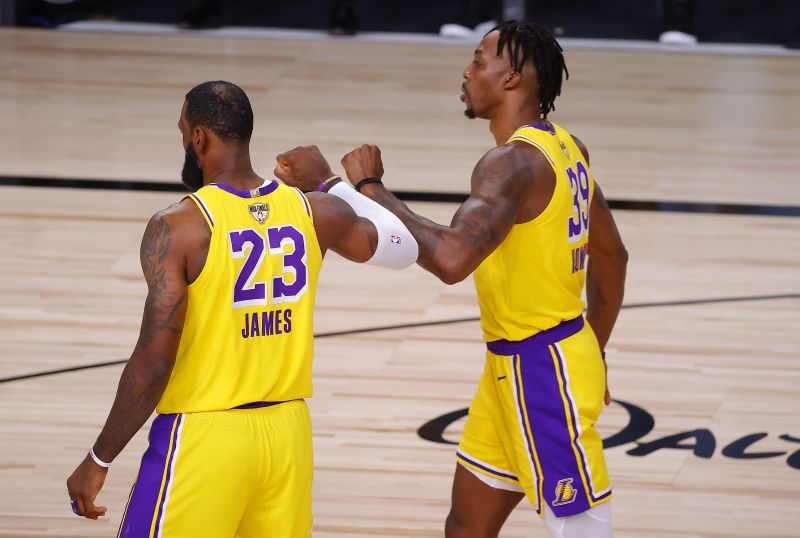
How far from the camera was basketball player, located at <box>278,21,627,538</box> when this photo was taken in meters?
3.16

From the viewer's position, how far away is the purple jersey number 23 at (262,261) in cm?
275

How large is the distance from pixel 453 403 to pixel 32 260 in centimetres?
276

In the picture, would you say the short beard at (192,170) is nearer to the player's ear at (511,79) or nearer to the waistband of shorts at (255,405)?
the waistband of shorts at (255,405)

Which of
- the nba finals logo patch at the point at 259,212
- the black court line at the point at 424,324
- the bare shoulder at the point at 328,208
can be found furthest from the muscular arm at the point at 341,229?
the black court line at the point at 424,324

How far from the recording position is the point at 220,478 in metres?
2.74

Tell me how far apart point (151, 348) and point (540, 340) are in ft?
3.30

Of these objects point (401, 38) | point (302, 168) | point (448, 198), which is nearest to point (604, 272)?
point (302, 168)

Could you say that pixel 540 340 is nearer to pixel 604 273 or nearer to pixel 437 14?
Result: pixel 604 273

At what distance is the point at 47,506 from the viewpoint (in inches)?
172

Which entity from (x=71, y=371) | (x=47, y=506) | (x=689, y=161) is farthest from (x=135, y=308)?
(x=689, y=161)

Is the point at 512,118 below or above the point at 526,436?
above

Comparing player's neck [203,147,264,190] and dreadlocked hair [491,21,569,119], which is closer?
player's neck [203,147,264,190]

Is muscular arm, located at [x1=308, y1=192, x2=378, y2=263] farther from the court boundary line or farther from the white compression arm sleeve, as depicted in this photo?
the court boundary line

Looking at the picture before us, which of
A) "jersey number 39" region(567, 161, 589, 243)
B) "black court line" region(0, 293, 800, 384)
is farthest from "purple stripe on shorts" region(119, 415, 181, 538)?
"black court line" region(0, 293, 800, 384)
